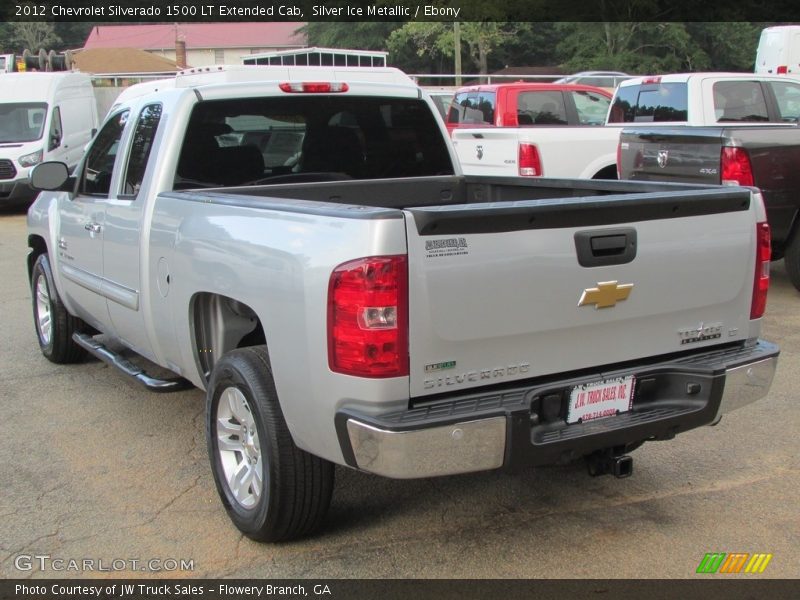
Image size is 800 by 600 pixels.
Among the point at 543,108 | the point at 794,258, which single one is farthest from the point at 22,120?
the point at 794,258

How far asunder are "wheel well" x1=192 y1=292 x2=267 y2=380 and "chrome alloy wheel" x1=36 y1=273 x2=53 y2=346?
2.73 metres

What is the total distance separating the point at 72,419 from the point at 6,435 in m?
0.40

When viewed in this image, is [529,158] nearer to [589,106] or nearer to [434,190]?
[589,106]

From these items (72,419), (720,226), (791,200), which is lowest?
(72,419)

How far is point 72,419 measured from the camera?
17.5 feet

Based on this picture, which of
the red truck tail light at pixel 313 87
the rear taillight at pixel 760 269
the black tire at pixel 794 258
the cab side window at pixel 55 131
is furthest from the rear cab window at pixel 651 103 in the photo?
the cab side window at pixel 55 131

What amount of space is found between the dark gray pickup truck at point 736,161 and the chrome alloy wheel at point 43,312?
547cm

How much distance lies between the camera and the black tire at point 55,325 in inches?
247

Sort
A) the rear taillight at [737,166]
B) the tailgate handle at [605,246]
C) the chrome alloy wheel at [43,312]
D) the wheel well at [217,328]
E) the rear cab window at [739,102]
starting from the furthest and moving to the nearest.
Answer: the rear cab window at [739,102]
the rear taillight at [737,166]
the chrome alloy wheel at [43,312]
the wheel well at [217,328]
the tailgate handle at [605,246]

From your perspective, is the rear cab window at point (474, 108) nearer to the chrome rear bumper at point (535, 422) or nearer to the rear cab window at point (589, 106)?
the rear cab window at point (589, 106)

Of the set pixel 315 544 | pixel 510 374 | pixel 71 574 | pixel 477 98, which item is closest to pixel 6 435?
pixel 71 574

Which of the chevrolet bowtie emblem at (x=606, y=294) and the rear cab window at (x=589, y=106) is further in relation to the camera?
the rear cab window at (x=589, y=106)

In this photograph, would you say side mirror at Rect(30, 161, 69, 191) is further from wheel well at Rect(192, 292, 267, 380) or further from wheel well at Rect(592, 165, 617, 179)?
wheel well at Rect(592, 165, 617, 179)
